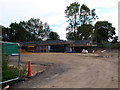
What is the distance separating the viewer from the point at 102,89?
784 cm

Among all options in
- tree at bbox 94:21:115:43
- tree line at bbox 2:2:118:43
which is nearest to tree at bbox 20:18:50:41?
tree line at bbox 2:2:118:43

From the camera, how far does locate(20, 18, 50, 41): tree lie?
10212cm

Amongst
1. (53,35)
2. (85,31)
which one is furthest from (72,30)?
(53,35)

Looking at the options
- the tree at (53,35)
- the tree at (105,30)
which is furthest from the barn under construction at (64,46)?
the tree at (53,35)

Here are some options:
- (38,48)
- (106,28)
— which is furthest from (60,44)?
(106,28)

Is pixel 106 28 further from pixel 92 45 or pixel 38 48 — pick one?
pixel 38 48

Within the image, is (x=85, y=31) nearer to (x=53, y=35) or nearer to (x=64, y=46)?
(x=64, y=46)

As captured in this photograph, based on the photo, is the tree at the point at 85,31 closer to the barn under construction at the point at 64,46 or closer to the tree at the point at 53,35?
the barn under construction at the point at 64,46

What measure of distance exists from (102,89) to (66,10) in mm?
64136

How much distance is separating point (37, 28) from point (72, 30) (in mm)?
36998

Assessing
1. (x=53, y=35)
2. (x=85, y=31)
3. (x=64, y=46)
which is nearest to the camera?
(x=64, y=46)

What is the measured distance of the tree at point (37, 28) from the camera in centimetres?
10212

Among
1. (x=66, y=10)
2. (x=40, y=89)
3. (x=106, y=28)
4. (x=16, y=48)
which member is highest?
(x=66, y=10)

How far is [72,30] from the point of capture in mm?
70750
